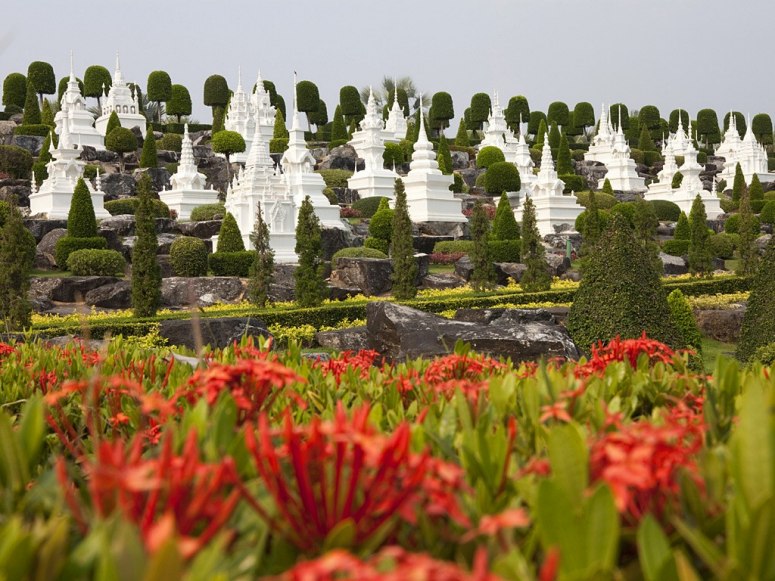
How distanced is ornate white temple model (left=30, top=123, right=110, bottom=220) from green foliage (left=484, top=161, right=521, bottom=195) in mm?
21459

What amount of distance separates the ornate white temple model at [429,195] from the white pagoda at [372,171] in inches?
127

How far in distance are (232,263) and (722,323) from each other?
1587 centimetres

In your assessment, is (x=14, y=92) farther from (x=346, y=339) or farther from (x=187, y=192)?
(x=346, y=339)

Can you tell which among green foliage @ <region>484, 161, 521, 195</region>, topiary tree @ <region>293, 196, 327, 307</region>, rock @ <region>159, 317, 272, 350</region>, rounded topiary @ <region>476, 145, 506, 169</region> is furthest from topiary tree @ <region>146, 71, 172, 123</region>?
rock @ <region>159, 317, 272, 350</region>

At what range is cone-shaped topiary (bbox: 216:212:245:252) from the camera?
29.2 metres

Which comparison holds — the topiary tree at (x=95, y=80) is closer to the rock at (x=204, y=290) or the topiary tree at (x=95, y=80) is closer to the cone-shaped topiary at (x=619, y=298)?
the rock at (x=204, y=290)

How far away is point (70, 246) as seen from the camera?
28781 mm

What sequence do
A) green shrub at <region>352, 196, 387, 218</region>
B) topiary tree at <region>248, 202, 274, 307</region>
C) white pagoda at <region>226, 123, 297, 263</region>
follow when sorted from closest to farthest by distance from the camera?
topiary tree at <region>248, 202, 274, 307</region>, white pagoda at <region>226, 123, 297, 263</region>, green shrub at <region>352, 196, 387, 218</region>

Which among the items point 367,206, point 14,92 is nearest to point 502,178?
point 367,206

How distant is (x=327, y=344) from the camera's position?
52.2 ft

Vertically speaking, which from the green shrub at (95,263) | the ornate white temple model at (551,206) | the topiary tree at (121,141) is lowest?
the green shrub at (95,263)

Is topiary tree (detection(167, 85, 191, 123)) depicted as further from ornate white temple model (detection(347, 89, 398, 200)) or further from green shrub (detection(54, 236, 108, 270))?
green shrub (detection(54, 236, 108, 270))

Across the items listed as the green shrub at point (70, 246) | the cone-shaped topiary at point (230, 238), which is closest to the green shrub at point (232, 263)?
the cone-shaped topiary at point (230, 238)

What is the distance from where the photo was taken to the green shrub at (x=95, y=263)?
26684 millimetres
